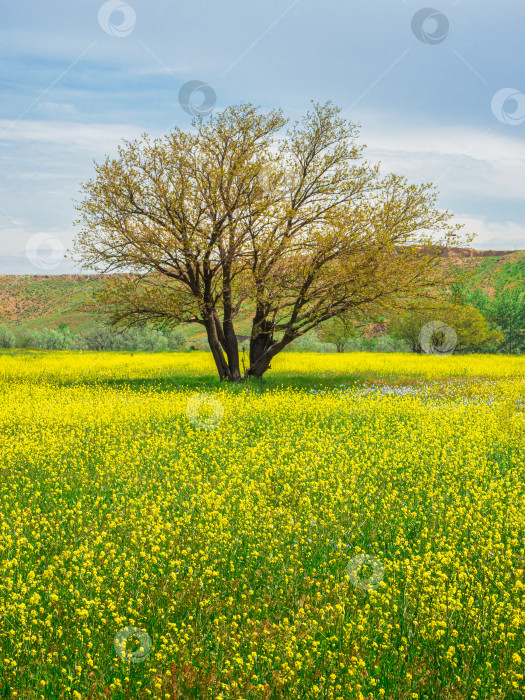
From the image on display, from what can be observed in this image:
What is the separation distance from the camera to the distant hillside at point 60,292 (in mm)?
122938

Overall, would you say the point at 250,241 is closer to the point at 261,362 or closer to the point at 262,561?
the point at 261,362

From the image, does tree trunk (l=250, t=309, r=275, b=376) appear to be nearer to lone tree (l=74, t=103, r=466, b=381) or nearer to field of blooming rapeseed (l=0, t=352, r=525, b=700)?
lone tree (l=74, t=103, r=466, b=381)

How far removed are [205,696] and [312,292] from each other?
16.9 metres

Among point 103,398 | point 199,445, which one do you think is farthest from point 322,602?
point 103,398

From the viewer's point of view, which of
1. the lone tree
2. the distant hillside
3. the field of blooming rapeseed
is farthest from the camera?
the distant hillside

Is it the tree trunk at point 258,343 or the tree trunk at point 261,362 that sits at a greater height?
the tree trunk at point 258,343

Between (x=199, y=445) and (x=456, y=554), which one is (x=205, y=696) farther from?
(x=199, y=445)

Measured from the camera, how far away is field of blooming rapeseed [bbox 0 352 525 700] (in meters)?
3.26

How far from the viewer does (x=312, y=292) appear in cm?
1911

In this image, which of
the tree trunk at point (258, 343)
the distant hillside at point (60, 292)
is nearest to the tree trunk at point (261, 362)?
the tree trunk at point (258, 343)

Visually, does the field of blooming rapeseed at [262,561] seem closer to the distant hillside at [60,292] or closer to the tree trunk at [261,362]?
the tree trunk at [261,362]

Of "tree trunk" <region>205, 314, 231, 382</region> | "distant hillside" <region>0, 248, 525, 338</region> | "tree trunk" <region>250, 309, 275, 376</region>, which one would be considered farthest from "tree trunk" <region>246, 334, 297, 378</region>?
"distant hillside" <region>0, 248, 525, 338</region>

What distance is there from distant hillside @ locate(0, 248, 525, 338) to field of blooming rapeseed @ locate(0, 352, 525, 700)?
341 feet

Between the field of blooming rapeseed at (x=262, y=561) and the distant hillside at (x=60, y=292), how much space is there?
341 ft
